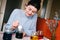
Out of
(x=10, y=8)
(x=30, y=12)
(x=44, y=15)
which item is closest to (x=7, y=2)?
(x=10, y=8)

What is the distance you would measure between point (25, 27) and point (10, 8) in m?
0.28

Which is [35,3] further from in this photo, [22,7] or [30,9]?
[22,7]

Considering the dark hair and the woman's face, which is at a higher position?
the dark hair

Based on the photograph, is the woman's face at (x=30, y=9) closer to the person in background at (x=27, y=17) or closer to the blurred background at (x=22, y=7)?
the person in background at (x=27, y=17)

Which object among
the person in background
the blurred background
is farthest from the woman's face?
the blurred background

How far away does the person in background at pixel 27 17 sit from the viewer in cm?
122

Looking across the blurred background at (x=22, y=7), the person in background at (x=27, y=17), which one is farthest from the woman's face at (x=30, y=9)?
the blurred background at (x=22, y=7)

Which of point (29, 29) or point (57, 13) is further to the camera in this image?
point (29, 29)

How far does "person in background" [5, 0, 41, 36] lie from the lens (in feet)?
4.00

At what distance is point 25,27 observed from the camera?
129 centimetres

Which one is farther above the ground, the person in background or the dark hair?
the dark hair

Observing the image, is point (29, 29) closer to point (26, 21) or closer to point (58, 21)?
point (26, 21)

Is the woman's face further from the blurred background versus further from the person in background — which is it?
the blurred background

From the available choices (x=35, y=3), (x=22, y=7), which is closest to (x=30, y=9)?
(x=35, y=3)
